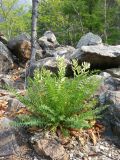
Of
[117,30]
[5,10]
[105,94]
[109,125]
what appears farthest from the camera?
[5,10]

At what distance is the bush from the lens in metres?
4.64

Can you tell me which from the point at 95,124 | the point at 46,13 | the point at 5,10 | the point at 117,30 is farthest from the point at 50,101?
the point at 5,10

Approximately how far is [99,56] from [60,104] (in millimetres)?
3656

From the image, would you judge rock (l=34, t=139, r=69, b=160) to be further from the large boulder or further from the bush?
the large boulder

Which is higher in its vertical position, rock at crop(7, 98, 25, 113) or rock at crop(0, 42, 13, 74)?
rock at crop(7, 98, 25, 113)

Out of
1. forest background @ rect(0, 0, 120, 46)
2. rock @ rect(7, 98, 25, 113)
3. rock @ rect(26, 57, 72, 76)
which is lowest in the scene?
forest background @ rect(0, 0, 120, 46)

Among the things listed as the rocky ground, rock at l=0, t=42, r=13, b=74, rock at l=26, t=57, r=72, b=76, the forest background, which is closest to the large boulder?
rock at l=0, t=42, r=13, b=74

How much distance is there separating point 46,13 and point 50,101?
92.6 feet

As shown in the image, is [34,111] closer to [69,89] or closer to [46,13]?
[69,89]

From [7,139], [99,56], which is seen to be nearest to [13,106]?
[7,139]

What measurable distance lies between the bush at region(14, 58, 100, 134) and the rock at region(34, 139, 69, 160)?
0.66 feet

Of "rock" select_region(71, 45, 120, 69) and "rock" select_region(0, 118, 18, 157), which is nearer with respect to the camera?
"rock" select_region(0, 118, 18, 157)

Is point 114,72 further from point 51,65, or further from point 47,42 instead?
point 47,42

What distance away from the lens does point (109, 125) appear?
5.08 meters
